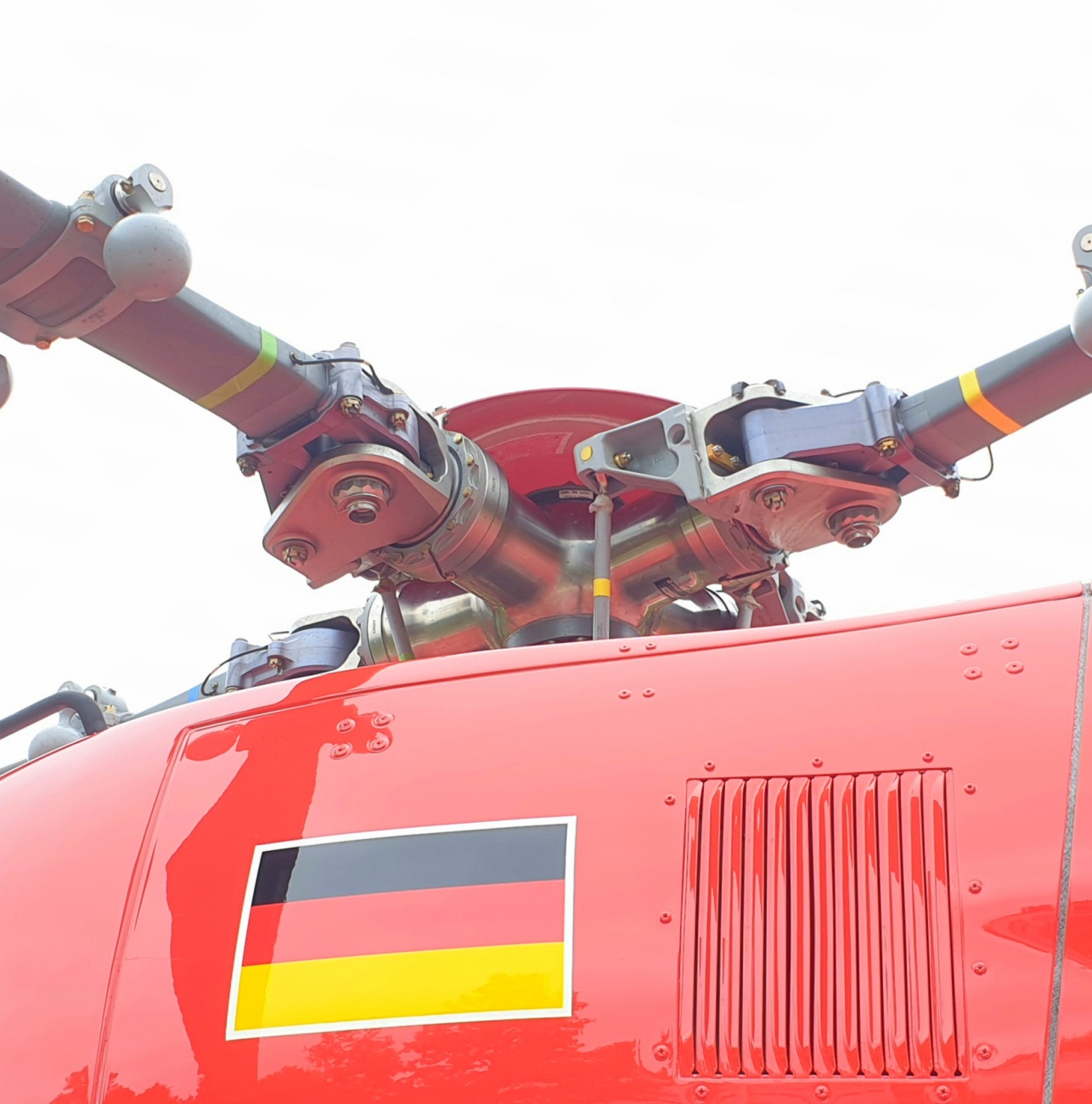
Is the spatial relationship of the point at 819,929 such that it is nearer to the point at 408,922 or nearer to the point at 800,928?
the point at 800,928

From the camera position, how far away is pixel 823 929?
3264 millimetres

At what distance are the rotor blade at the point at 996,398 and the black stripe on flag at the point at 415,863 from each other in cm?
247

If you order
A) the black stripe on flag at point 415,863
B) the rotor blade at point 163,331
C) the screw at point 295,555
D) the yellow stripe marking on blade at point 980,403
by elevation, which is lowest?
the black stripe on flag at point 415,863

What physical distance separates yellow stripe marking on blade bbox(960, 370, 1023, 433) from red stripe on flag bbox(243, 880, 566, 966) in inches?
105

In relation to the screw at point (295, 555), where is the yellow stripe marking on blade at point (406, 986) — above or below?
below

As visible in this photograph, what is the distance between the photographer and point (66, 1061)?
3.54m

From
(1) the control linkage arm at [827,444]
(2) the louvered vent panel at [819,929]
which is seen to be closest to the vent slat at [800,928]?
(2) the louvered vent panel at [819,929]

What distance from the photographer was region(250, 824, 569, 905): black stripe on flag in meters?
3.48

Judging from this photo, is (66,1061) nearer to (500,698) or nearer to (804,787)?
(500,698)

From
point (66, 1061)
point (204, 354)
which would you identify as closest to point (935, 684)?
point (66, 1061)

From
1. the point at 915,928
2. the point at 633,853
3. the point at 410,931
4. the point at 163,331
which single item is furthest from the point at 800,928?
the point at 163,331

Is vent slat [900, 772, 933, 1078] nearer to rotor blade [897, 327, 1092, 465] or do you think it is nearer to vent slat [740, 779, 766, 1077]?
vent slat [740, 779, 766, 1077]

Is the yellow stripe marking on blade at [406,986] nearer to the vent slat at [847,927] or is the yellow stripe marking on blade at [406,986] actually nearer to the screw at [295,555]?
the vent slat at [847,927]

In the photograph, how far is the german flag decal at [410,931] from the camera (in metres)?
3.32
